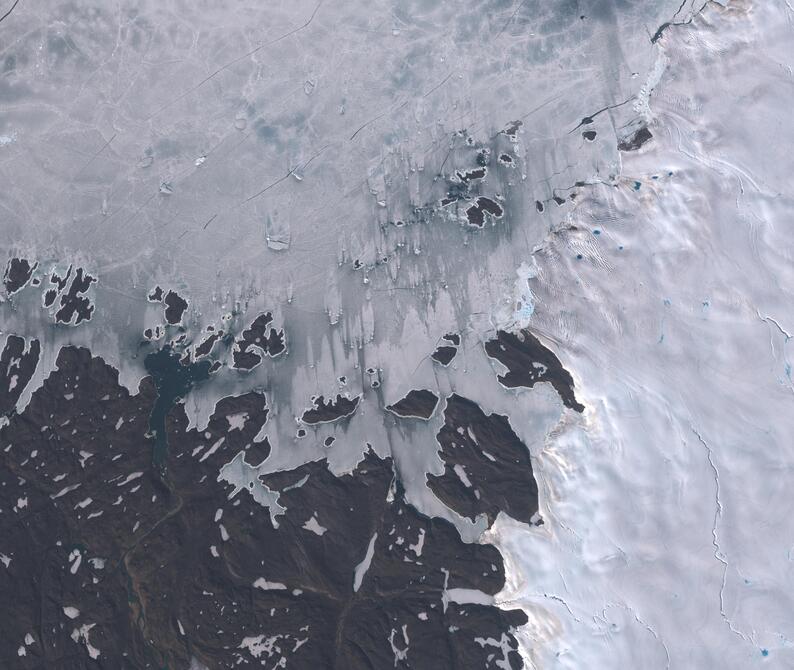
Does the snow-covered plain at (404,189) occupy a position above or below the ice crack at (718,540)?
above

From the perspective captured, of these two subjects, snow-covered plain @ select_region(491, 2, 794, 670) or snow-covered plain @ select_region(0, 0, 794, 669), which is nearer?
snow-covered plain @ select_region(491, 2, 794, 670)

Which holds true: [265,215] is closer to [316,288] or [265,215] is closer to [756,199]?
[316,288]

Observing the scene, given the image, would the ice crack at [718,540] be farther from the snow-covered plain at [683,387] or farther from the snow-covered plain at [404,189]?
the snow-covered plain at [404,189]

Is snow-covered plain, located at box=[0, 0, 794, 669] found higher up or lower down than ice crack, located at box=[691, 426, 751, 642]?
higher up

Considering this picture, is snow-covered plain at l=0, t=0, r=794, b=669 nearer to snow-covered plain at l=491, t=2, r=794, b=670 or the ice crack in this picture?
snow-covered plain at l=491, t=2, r=794, b=670

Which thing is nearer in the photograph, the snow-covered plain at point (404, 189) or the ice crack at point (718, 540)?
the ice crack at point (718, 540)

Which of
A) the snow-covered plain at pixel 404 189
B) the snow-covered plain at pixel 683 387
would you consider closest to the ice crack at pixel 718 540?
the snow-covered plain at pixel 683 387

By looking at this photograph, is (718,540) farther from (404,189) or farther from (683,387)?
(404,189)

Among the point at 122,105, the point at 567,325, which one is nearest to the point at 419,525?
the point at 567,325

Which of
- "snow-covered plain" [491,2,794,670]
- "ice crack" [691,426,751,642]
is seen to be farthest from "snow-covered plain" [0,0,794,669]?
"ice crack" [691,426,751,642]
